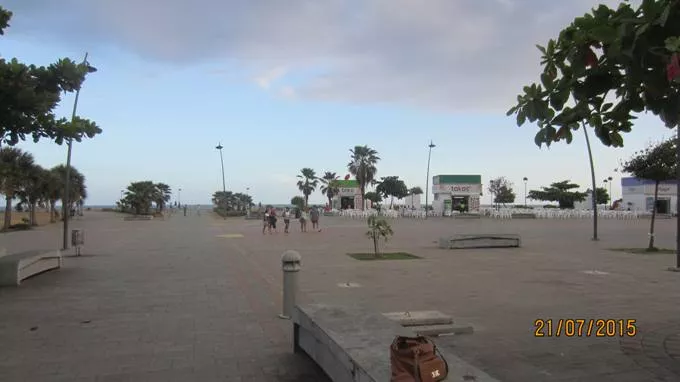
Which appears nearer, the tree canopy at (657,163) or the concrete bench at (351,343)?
the concrete bench at (351,343)

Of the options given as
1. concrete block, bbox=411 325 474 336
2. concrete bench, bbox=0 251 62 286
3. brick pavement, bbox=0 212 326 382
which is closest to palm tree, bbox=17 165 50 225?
concrete bench, bbox=0 251 62 286

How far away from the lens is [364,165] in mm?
77375

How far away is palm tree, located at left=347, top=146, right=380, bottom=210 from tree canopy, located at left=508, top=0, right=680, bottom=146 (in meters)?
72.3

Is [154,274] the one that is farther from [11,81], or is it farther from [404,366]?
[404,366]

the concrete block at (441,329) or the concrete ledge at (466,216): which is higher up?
the concrete ledge at (466,216)

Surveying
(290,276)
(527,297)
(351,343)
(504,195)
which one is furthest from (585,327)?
(504,195)

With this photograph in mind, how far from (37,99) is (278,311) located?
15.2 ft

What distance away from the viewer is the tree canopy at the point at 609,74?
9.99 feet

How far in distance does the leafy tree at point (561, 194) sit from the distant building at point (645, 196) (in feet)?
23.3

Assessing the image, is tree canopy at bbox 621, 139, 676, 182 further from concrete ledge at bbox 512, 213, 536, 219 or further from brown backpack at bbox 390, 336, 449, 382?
concrete ledge at bbox 512, 213, 536, 219

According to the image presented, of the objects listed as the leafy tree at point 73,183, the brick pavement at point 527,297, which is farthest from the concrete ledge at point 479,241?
the leafy tree at point 73,183

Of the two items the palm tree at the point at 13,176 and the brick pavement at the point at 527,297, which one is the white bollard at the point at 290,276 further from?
the palm tree at the point at 13,176

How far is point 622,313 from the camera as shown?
750 centimetres

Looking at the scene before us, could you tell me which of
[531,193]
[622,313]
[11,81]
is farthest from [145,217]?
[531,193]
